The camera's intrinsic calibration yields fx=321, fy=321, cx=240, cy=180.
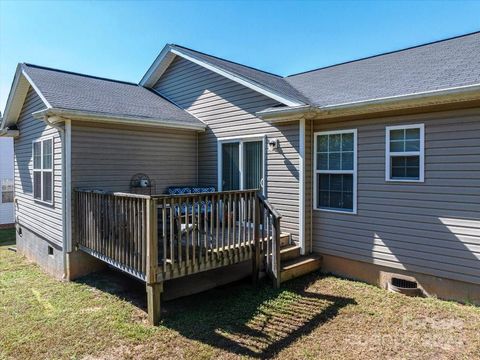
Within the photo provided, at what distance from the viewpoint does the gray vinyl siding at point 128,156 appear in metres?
6.48

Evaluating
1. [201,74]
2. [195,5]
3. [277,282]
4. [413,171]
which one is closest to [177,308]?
[277,282]

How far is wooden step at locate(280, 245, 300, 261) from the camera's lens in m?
6.12

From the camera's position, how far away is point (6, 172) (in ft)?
47.5

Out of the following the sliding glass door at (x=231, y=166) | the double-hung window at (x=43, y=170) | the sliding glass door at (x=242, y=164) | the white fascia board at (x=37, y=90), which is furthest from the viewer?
the sliding glass door at (x=231, y=166)

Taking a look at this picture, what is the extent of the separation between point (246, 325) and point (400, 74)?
18.1 ft

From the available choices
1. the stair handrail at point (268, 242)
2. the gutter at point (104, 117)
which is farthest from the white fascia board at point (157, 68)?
the stair handrail at point (268, 242)

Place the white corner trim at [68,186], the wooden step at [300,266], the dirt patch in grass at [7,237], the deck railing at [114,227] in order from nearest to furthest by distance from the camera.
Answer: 1. the deck railing at [114,227]
2. the wooden step at [300,266]
3. the white corner trim at [68,186]
4. the dirt patch in grass at [7,237]

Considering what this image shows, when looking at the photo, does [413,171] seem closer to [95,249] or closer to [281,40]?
[95,249]

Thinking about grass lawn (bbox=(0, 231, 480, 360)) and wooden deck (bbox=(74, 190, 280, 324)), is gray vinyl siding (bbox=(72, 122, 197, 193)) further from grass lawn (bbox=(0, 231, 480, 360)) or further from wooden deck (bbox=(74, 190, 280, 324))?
grass lawn (bbox=(0, 231, 480, 360))

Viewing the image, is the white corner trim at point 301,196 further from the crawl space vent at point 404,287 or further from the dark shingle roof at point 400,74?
the crawl space vent at point 404,287

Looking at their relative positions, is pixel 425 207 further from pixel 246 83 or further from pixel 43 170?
pixel 43 170

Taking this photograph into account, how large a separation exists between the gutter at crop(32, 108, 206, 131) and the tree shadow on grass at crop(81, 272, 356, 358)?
3.26 metres

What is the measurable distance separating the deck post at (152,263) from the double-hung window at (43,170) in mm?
4159

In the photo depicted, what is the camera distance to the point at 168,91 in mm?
9836
